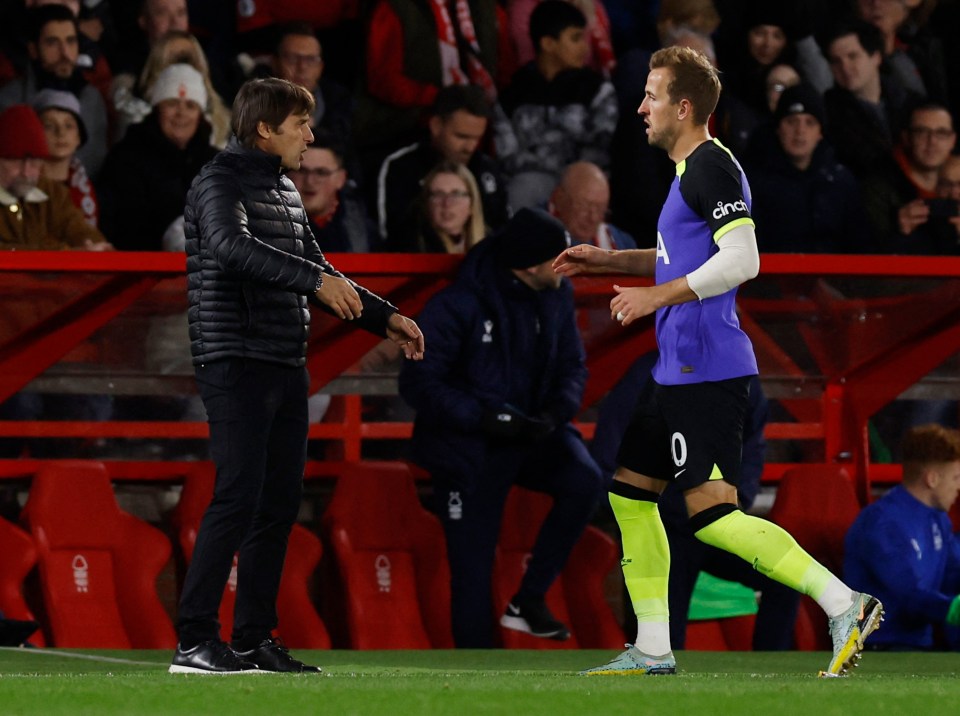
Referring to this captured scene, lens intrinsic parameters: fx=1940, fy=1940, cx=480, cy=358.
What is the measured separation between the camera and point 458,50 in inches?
444

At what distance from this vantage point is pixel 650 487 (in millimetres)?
6207

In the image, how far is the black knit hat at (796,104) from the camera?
450 inches

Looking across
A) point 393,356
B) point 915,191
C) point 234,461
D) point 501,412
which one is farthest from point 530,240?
point 915,191

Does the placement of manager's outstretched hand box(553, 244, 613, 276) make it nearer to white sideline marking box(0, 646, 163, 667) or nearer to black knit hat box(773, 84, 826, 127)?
white sideline marking box(0, 646, 163, 667)

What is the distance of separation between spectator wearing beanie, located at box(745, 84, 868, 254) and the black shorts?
16.0 ft

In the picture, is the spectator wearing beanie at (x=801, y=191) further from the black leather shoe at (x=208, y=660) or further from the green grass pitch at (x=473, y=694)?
the black leather shoe at (x=208, y=660)

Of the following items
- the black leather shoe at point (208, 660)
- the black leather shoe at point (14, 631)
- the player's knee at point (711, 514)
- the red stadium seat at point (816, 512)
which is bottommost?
the black leather shoe at point (14, 631)

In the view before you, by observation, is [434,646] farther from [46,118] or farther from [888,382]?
[46,118]

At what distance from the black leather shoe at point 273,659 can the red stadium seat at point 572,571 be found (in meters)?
2.61

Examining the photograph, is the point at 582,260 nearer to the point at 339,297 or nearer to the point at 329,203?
the point at 339,297

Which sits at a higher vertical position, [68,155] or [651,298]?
[68,155]

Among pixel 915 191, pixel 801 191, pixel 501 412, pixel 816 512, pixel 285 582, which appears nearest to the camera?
pixel 501 412

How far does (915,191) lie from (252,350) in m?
6.56

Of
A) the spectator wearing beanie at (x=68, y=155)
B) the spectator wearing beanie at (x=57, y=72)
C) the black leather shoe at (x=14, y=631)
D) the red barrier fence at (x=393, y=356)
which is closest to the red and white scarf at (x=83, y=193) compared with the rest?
the spectator wearing beanie at (x=68, y=155)
